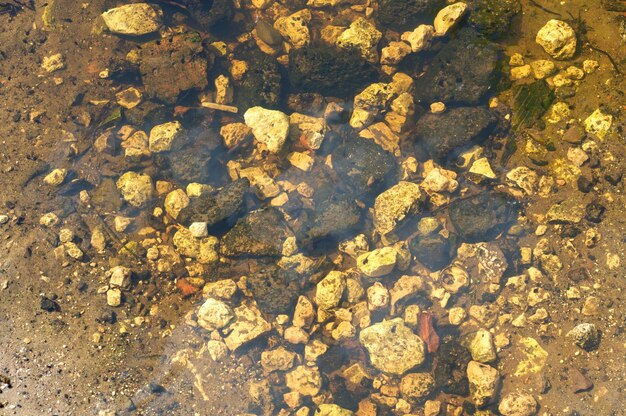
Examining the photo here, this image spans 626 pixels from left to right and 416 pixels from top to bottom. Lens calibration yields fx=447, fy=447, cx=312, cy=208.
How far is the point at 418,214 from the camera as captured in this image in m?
6.20

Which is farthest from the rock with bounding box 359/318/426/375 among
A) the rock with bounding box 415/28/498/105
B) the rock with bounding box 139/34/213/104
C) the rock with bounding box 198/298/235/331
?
the rock with bounding box 139/34/213/104

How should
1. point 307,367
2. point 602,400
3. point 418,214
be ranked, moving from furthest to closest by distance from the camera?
point 418,214 → point 307,367 → point 602,400

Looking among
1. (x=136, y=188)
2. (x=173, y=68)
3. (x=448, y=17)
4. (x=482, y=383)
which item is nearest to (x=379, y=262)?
(x=482, y=383)

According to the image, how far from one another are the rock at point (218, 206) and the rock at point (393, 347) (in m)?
2.40

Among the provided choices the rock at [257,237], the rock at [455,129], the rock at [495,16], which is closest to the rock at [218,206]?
the rock at [257,237]

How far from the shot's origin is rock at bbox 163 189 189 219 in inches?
247

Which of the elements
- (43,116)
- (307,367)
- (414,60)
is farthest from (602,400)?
(43,116)

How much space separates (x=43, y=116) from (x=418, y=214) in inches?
234

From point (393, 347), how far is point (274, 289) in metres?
1.69

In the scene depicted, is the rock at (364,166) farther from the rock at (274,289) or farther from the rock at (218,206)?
the rock at (274,289)

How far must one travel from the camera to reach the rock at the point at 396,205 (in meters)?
6.03

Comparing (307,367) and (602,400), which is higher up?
(602,400)

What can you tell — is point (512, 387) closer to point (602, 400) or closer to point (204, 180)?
point (602, 400)

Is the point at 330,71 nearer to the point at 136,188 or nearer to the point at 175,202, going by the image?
the point at 175,202
